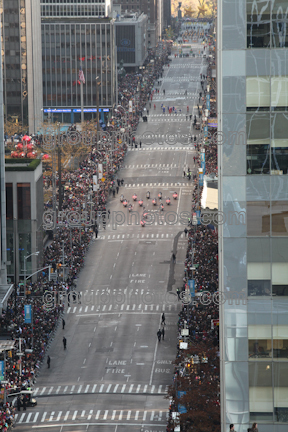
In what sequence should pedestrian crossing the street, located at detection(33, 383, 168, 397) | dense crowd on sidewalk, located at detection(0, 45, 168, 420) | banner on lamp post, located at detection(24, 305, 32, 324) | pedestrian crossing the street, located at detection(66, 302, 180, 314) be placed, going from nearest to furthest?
pedestrian crossing the street, located at detection(33, 383, 168, 397) → dense crowd on sidewalk, located at detection(0, 45, 168, 420) → banner on lamp post, located at detection(24, 305, 32, 324) → pedestrian crossing the street, located at detection(66, 302, 180, 314)

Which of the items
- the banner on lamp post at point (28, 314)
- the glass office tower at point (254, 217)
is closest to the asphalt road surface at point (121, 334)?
the banner on lamp post at point (28, 314)

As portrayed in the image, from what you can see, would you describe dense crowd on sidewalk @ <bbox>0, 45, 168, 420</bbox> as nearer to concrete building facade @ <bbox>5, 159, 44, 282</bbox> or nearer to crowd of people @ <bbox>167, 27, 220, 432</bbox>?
concrete building facade @ <bbox>5, 159, 44, 282</bbox>

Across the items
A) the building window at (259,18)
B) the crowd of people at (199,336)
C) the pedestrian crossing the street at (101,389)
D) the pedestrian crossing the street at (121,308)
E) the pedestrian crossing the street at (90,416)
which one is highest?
the building window at (259,18)

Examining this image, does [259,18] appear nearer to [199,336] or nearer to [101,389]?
[101,389]

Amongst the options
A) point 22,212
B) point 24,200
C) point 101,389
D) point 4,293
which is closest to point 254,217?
point 101,389

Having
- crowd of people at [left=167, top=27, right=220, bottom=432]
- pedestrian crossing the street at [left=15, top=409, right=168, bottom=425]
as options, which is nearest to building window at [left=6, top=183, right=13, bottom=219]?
crowd of people at [left=167, top=27, right=220, bottom=432]

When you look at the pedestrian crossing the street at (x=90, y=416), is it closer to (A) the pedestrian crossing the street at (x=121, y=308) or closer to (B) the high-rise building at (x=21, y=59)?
(A) the pedestrian crossing the street at (x=121, y=308)
